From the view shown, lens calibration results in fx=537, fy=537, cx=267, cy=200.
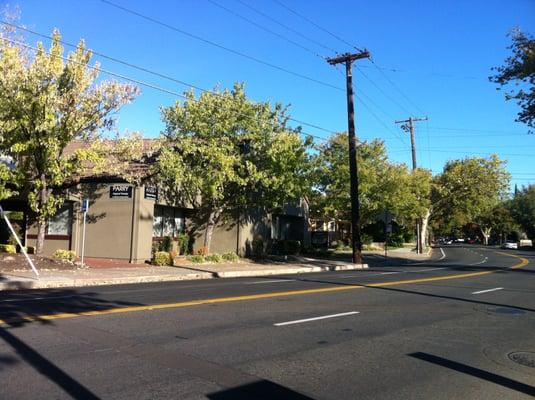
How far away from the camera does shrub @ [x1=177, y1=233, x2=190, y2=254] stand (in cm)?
2823

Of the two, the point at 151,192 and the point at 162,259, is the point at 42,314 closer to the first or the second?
the point at 162,259

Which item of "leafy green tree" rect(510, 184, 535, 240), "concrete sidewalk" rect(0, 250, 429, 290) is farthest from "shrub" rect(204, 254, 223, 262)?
"leafy green tree" rect(510, 184, 535, 240)

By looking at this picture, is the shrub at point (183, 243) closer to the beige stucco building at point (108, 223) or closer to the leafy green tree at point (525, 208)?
the beige stucco building at point (108, 223)

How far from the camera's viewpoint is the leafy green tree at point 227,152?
23.8 m

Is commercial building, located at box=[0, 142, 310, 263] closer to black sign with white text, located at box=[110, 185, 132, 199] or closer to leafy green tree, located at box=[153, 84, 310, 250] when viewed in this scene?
black sign with white text, located at box=[110, 185, 132, 199]

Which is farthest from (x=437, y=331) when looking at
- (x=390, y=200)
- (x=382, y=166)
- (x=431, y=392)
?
(x=382, y=166)

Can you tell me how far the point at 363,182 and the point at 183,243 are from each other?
14.7 metres

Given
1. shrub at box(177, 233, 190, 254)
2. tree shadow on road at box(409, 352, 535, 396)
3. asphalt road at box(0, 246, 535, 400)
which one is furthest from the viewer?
shrub at box(177, 233, 190, 254)

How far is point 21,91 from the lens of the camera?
722 inches

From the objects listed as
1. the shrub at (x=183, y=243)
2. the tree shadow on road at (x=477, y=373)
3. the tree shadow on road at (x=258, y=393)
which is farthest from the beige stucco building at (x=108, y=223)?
the tree shadow on road at (x=258, y=393)

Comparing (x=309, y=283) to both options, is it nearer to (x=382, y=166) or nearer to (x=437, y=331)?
(x=437, y=331)

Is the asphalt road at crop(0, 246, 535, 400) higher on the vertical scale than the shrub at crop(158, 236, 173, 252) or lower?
lower

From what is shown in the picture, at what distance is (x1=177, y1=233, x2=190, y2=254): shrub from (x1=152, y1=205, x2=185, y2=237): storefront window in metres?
0.53

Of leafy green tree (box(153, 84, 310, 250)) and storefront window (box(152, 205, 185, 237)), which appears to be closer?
leafy green tree (box(153, 84, 310, 250))
